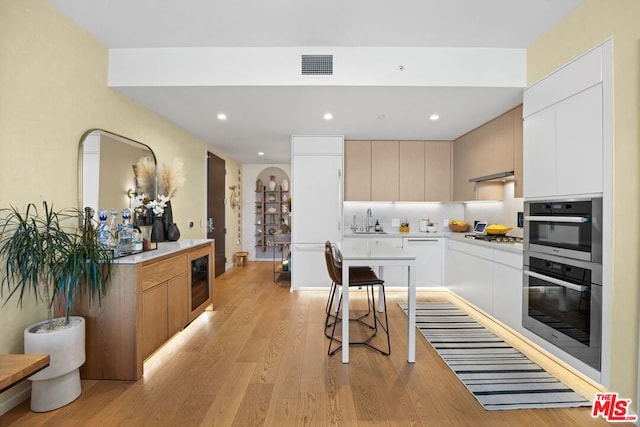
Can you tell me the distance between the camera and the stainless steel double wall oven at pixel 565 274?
6.75 ft

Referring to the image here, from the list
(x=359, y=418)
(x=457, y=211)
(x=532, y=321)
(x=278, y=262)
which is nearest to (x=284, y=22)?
(x=359, y=418)

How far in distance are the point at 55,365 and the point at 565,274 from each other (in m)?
3.62

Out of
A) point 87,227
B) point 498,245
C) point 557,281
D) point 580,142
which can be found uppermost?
point 580,142

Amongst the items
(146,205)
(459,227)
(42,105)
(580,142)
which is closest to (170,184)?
(146,205)

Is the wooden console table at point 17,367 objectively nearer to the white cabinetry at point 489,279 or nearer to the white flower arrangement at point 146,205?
the white flower arrangement at point 146,205

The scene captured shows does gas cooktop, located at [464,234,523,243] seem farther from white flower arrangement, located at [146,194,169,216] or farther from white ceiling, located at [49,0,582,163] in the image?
white flower arrangement, located at [146,194,169,216]

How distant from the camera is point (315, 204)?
14.9 ft

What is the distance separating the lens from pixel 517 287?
2.85 m

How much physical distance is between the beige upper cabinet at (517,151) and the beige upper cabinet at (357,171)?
2.06 metres

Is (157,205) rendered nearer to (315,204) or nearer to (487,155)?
(315,204)

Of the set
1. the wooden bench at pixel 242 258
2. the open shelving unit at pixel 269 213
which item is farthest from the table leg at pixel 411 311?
the open shelving unit at pixel 269 213

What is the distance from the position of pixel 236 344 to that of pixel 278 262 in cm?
430

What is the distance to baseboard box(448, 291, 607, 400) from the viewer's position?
2.10m

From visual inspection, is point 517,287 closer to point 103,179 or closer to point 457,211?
point 457,211
